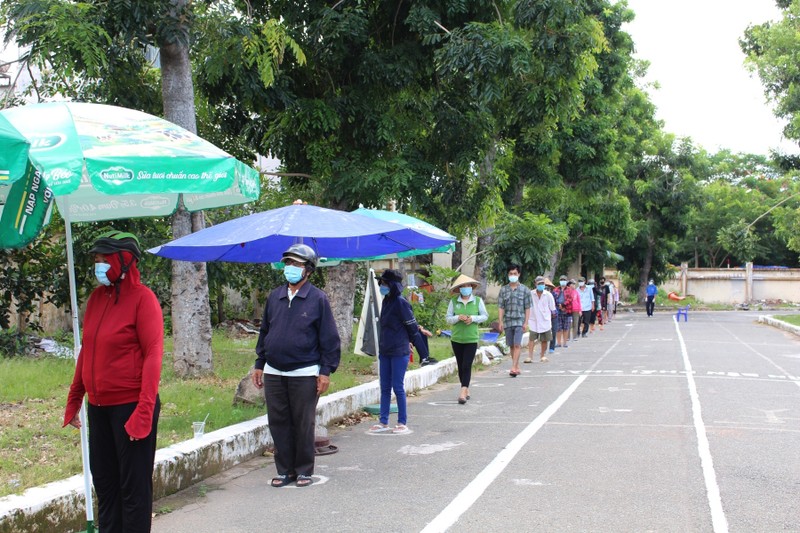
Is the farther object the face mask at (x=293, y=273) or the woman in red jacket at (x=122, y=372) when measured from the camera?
the face mask at (x=293, y=273)

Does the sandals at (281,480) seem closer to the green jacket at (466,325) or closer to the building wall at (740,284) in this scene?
the green jacket at (466,325)

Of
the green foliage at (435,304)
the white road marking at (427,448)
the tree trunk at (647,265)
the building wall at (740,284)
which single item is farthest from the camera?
the building wall at (740,284)

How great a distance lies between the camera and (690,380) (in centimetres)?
1333

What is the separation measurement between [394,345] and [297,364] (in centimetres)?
269

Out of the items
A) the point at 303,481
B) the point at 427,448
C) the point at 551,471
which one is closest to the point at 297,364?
the point at 303,481

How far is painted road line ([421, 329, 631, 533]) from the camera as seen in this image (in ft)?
18.4

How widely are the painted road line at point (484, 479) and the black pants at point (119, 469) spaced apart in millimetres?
1905

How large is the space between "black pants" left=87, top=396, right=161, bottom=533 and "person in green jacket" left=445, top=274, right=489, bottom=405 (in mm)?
6782

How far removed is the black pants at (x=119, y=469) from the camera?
15.3ft

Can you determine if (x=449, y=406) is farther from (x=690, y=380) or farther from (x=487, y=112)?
(x=487, y=112)

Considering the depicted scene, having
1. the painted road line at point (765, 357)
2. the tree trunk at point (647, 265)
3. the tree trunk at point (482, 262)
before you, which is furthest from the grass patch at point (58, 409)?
the tree trunk at point (647, 265)

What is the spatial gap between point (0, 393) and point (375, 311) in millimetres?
4915

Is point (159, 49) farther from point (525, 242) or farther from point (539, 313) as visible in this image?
point (525, 242)

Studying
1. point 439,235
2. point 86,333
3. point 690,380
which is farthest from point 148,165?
point 690,380
